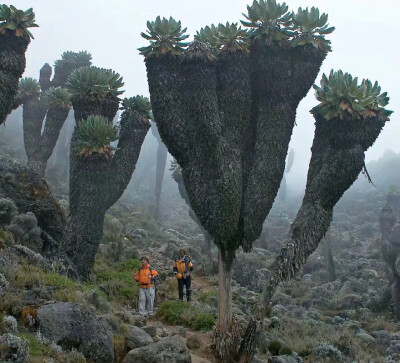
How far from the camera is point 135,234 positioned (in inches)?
933

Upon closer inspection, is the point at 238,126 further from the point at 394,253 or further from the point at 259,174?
the point at 394,253

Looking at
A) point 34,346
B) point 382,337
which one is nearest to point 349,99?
point 382,337

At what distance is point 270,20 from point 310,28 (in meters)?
1.02

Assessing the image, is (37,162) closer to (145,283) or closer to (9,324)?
(145,283)

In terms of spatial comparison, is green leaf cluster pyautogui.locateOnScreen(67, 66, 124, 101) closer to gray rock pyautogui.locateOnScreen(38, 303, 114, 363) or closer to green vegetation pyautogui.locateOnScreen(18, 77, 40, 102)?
gray rock pyautogui.locateOnScreen(38, 303, 114, 363)

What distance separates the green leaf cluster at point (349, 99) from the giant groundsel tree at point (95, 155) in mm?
6518

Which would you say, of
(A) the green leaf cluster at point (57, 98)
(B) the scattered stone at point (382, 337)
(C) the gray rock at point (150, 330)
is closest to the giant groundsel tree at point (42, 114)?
(A) the green leaf cluster at point (57, 98)

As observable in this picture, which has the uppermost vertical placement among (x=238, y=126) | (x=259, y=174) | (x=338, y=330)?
(x=238, y=126)

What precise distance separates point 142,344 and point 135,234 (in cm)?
1620

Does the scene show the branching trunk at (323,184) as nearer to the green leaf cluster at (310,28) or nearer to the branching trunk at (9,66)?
the green leaf cluster at (310,28)

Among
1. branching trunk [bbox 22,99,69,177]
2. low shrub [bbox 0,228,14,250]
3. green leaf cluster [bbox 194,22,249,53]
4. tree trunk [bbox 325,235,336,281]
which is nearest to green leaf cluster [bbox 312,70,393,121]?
green leaf cluster [bbox 194,22,249,53]

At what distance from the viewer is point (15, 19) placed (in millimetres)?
12523

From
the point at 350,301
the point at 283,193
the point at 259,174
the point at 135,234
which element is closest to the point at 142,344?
the point at 259,174

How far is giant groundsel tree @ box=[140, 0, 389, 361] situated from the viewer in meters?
9.09
